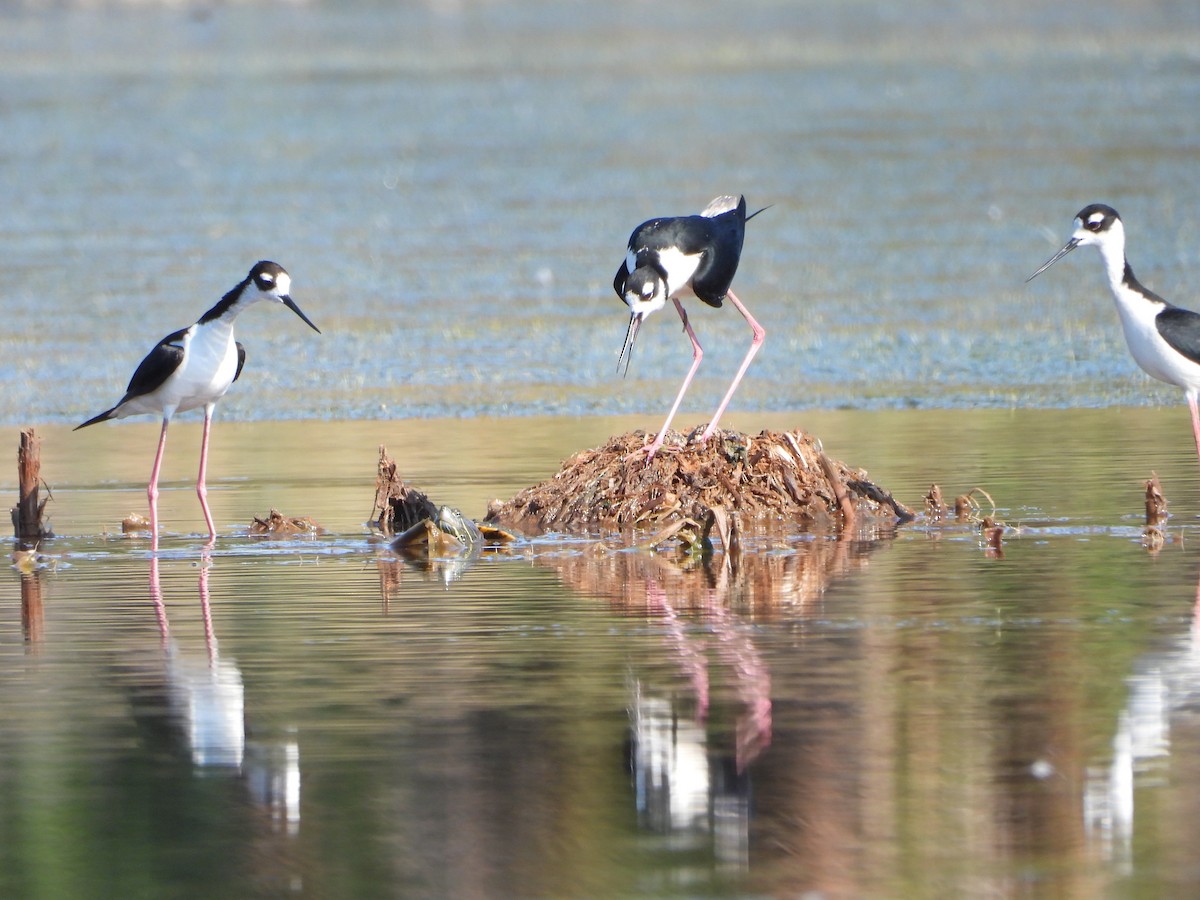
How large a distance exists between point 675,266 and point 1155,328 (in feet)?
6.86

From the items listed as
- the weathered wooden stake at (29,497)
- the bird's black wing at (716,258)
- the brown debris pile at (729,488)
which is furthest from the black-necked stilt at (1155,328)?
the weathered wooden stake at (29,497)

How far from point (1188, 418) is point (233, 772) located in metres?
8.01

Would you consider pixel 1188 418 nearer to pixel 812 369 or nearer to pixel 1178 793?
pixel 812 369

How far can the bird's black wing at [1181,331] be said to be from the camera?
10.0 meters

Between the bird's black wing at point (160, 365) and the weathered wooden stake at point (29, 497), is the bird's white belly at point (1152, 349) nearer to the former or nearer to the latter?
the bird's black wing at point (160, 365)

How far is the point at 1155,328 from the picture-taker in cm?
1006

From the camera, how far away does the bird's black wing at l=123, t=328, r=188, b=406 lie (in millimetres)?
10539

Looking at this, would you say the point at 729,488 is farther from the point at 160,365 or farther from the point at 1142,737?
the point at 1142,737

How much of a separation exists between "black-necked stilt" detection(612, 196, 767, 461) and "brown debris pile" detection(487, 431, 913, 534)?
0.34 ft

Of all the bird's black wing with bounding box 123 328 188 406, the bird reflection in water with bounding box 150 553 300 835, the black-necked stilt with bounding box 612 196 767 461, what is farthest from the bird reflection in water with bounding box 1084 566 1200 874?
the bird's black wing with bounding box 123 328 188 406

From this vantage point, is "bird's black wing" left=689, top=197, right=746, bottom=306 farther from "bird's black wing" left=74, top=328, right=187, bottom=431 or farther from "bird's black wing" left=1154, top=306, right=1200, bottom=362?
"bird's black wing" left=74, top=328, right=187, bottom=431

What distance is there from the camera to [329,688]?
680cm

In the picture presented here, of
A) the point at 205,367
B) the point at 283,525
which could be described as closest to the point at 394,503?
the point at 283,525

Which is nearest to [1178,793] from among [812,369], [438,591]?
[438,591]
